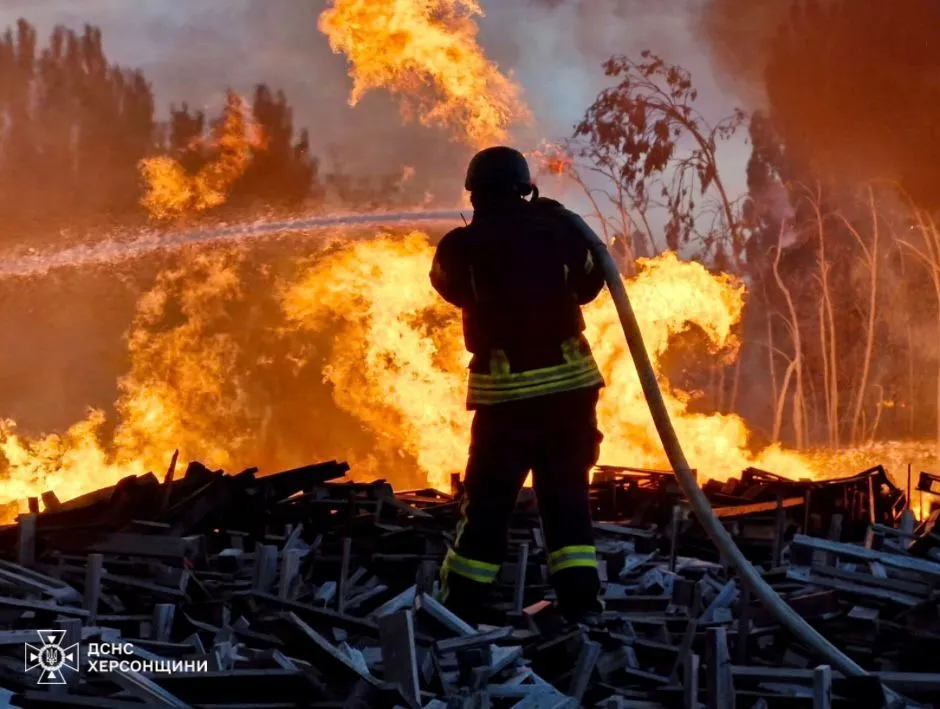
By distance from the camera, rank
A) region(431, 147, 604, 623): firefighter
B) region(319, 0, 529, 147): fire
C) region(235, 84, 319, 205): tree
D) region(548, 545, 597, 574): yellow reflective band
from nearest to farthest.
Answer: region(548, 545, 597, 574): yellow reflective band < region(431, 147, 604, 623): firefighter < region(319, 0, 529, 147): fire < region(235, 84, 319, 205): tree

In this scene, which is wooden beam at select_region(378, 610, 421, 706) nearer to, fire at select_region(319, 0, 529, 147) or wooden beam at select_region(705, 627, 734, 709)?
wooden beam at select_region(705, 627, 734, 709)

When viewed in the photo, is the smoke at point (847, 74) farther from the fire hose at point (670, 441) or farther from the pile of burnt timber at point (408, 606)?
the fire hose at point (670, 441)

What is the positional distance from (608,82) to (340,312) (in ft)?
21.1

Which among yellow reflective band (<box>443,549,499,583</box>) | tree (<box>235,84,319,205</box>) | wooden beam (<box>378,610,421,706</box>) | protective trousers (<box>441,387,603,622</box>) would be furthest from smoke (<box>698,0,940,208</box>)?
wooden beam (<box>378,610,421,706</box>)

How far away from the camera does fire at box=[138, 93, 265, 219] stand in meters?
15.7

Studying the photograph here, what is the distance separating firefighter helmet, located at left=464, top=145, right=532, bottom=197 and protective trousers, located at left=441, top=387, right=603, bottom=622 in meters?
1.06

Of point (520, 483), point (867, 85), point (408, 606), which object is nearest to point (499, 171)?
point (520, 483)

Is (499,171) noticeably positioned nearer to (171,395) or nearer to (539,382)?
(539,382)

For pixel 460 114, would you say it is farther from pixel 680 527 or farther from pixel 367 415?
pixel 680 527

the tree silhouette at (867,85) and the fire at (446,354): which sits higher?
the tree silhouette at (867,85)

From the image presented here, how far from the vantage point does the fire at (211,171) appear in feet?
51.5

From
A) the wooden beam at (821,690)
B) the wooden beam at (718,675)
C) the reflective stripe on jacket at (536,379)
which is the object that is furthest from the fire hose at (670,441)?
the wooden beam at (821,690)

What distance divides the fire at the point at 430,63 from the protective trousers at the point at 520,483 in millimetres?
10011

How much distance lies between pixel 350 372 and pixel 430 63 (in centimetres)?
483
